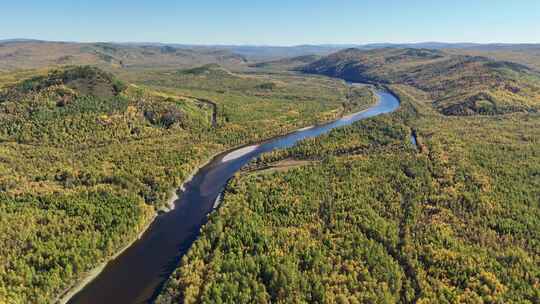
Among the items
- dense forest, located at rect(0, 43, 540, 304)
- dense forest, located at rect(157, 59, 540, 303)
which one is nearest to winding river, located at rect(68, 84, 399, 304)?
dense forest, located at rect(0, 43, 540, 304)

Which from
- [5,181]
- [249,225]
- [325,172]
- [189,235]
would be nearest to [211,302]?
[249,225]

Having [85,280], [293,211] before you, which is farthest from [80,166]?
[293,211]

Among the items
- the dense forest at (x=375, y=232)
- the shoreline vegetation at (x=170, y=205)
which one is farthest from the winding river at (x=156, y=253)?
the dense forest at (x=375, y=232)

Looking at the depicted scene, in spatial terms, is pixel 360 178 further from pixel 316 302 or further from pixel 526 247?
pixel 316 302

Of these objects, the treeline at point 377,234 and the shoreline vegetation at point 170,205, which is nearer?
the treeline at point 377,234

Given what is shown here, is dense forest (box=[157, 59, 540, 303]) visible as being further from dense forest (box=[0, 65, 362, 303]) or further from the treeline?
dense forest (box=[0, 65, 362, 303])

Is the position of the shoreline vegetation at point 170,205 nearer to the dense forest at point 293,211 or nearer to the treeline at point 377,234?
the dense forest at point 293,211
